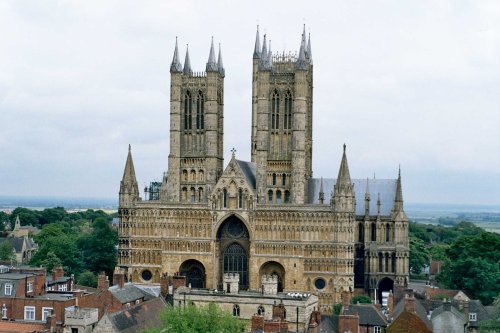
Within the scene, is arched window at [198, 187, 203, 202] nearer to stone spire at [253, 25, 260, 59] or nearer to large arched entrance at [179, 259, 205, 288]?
large arched entrance at [179, 259, 205, 288]

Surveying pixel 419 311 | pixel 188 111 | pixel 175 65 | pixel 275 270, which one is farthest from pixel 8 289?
pixel 175 65

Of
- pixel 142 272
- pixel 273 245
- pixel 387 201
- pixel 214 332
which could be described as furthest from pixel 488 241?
pixel 214 332

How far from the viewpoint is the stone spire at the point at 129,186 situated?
103750 millimetres

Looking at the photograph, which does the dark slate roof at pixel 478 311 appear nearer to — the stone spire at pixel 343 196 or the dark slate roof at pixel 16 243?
the stone spire at pixel 343 196

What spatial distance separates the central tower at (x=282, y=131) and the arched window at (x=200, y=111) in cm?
714

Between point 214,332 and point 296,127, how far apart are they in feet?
165

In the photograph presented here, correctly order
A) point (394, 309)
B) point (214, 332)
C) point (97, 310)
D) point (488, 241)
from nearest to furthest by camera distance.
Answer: point (214, 332), point (97, 310), point (394, 309), point (488, 241)

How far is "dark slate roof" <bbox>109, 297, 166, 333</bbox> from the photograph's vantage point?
195 feet

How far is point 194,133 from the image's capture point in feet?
353

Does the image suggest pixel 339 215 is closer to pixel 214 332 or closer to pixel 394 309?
pixel 394 309

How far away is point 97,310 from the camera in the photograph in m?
63.0

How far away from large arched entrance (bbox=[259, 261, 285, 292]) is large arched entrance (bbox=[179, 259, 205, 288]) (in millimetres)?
7835

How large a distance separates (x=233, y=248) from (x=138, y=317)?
40.0 meters

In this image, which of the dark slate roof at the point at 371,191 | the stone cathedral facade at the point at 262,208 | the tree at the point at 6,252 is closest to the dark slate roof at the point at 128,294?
the stone cathedral facade at the point at 262,208
